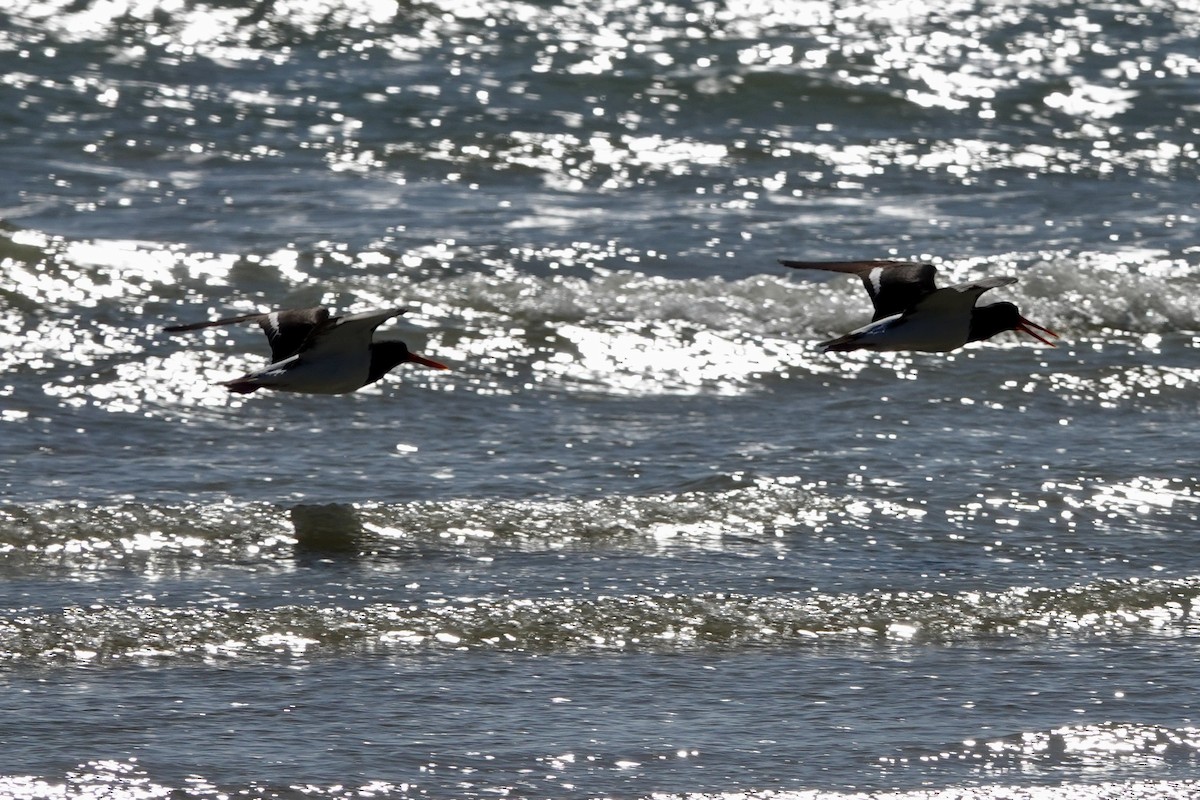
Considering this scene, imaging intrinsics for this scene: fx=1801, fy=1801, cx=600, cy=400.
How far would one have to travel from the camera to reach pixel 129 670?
18.6 ft

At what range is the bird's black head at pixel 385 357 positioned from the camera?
7.99 m

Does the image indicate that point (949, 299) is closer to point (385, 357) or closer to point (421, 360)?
point (421, 360)

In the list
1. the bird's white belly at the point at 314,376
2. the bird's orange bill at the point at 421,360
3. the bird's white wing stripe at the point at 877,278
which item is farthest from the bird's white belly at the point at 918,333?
the bird's white belly at the point at 314,376

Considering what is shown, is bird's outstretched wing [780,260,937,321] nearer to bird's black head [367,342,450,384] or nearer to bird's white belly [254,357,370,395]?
bird's black head [367,342,450,384]

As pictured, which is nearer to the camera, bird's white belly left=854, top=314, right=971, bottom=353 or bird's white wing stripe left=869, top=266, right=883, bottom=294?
bird's white belly left=854, top=314, right=971, bottom=353

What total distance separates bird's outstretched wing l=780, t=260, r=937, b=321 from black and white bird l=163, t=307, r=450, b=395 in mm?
1927

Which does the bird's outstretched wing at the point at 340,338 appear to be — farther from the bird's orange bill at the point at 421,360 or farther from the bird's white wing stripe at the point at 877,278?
the bird's white wing stripe at the point at 877,278

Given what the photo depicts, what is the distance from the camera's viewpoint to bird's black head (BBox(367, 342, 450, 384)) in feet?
26.2

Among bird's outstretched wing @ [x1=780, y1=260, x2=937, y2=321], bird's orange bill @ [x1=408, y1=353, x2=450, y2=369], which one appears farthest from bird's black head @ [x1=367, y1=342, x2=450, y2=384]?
bird's outstretched wing @ [x1=780, y1=260, x2=937, y2=321]

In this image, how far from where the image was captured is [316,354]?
769 cm

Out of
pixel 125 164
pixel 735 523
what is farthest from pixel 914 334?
pixel 125 164

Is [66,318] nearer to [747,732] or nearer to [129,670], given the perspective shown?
[129,670]

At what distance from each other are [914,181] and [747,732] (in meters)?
9.14

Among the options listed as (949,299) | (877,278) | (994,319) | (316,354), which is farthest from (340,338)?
(994,319)
